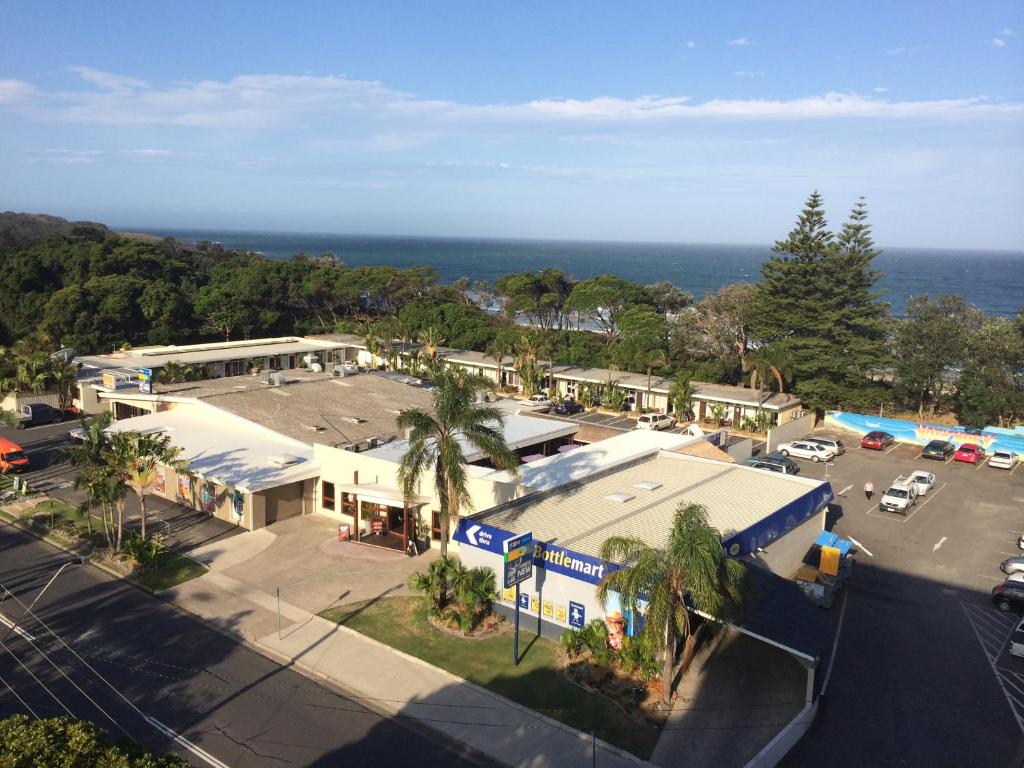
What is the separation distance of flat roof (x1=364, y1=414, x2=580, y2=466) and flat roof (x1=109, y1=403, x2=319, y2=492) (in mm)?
2929

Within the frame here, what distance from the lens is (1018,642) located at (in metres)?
19.1

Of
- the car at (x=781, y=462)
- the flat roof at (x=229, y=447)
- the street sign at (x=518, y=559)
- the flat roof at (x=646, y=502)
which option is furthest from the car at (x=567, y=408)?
the street sign at (x=518, y=559)

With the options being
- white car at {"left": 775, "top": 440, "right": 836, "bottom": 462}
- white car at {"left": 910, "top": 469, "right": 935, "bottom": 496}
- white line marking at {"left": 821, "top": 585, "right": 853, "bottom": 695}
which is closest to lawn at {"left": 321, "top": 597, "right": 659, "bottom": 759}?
white line marking at {"left": 821, "top": 585, "right": 853, "bottom": 695}

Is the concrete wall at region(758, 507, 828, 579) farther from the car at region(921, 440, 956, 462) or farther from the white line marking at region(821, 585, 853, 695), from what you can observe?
the car at region(921, 440, 956, 462)

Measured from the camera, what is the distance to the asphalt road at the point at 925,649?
15500 millimetres

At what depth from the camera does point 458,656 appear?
18688 millimetres

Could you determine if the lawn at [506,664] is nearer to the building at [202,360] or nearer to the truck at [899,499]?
A: the truck at [899,499]

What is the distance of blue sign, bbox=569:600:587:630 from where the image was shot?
19172 mm

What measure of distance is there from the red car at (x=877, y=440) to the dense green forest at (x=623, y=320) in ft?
17.5

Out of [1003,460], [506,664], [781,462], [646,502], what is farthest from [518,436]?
[1003,460]

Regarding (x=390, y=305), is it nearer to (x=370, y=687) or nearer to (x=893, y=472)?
(x=893, y=472)

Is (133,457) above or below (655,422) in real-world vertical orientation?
above

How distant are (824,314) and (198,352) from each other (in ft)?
143

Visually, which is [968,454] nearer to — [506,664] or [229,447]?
[506,664]
